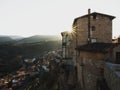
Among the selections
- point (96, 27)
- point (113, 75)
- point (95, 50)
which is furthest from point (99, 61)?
point (96, 27)

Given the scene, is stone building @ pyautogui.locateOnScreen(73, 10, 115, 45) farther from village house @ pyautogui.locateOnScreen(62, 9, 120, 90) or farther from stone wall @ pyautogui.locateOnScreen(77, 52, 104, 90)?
stone wall @ pyautogui.locateOnScreen(77, 52, 104, 90)

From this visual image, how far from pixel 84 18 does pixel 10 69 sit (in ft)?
236

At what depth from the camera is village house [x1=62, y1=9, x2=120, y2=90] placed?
797 inches

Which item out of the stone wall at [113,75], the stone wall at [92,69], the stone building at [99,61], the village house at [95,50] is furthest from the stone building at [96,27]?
the stone wall at [113,75]

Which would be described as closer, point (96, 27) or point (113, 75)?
point (113, 75)

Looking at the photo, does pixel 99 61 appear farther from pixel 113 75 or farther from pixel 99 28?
pixel 99 28

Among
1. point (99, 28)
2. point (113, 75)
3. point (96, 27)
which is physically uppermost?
point (96, 27)

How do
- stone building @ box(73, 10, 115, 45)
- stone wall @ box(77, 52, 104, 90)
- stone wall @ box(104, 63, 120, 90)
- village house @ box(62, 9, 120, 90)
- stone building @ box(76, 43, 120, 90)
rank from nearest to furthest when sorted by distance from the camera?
stone wall @ box(104, 63, 120, 90)
stone building @ box(76, 43, 120, 90)
village house @ box(62, 9, 120, 90)
stone wall @ box(77, 52, 104, 90)
stone building @ box(73, 10, 115, 45)

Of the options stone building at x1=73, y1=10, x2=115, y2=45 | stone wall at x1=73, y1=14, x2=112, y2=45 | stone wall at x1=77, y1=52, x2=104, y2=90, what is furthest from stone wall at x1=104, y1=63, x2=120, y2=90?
stone wall at x1=73, y1=14, x2=112, y2=45

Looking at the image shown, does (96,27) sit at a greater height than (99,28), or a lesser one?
greater

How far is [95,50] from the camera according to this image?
21141 millimetres

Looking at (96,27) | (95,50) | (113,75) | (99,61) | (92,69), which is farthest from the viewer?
(96,27)

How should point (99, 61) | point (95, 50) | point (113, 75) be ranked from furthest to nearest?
point (95, 50) < point (99, 61) < point (113, 75)

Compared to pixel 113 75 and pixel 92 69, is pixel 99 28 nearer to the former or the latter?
pixel 92 69
